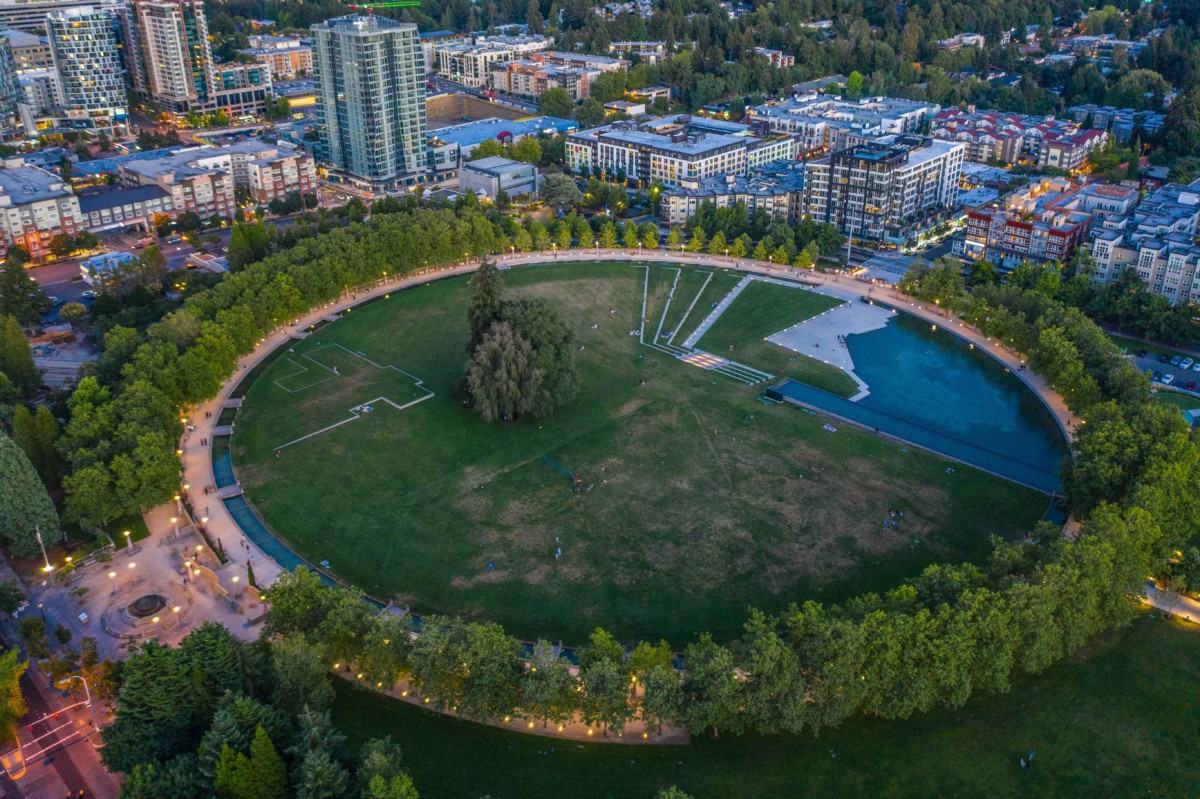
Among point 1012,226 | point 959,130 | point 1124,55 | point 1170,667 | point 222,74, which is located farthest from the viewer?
point 1124,55

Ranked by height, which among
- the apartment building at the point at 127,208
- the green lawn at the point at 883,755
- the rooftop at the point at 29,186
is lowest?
the green lawn at the point at 883,755

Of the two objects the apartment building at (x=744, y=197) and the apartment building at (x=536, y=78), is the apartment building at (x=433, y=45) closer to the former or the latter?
the apartment building at (x=536, y=78)

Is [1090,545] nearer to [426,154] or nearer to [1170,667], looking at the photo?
[1170,667]

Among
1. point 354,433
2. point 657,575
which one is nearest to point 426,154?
point 354,433

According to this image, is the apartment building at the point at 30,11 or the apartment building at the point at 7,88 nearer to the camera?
the apartment building at the point at 7,88

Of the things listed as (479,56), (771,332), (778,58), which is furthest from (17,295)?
(778,58)

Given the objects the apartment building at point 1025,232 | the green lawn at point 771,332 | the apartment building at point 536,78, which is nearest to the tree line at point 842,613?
the green lawn at point 771,332
